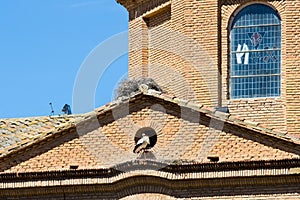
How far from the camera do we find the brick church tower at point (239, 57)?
41844 millimetres

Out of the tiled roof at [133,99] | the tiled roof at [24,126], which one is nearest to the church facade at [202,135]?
the tiled roof at [133,99]

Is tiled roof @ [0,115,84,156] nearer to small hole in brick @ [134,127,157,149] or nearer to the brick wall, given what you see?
small hole in brick @ [134,127,157,149]

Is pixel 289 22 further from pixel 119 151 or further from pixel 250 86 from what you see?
pixel 119 151

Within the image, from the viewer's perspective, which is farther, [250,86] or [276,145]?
[250,86]

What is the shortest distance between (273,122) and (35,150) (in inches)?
232

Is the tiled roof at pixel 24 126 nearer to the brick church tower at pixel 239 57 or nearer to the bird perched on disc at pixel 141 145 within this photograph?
the brick church tower at pixel 239 57

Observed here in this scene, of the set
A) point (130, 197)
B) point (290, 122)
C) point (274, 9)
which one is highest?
point (274, 9)

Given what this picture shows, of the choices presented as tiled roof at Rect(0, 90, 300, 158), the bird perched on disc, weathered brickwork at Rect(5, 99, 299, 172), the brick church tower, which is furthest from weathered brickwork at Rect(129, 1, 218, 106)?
the bird perched on disc

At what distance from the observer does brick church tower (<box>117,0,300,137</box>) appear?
4184 cm

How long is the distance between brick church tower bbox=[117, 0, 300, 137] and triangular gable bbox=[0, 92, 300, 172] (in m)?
3.31

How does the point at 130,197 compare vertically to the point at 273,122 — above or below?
below

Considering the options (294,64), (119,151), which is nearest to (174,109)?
(119,151)

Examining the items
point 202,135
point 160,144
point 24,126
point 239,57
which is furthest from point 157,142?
point 24,126

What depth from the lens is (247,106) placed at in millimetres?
41938
